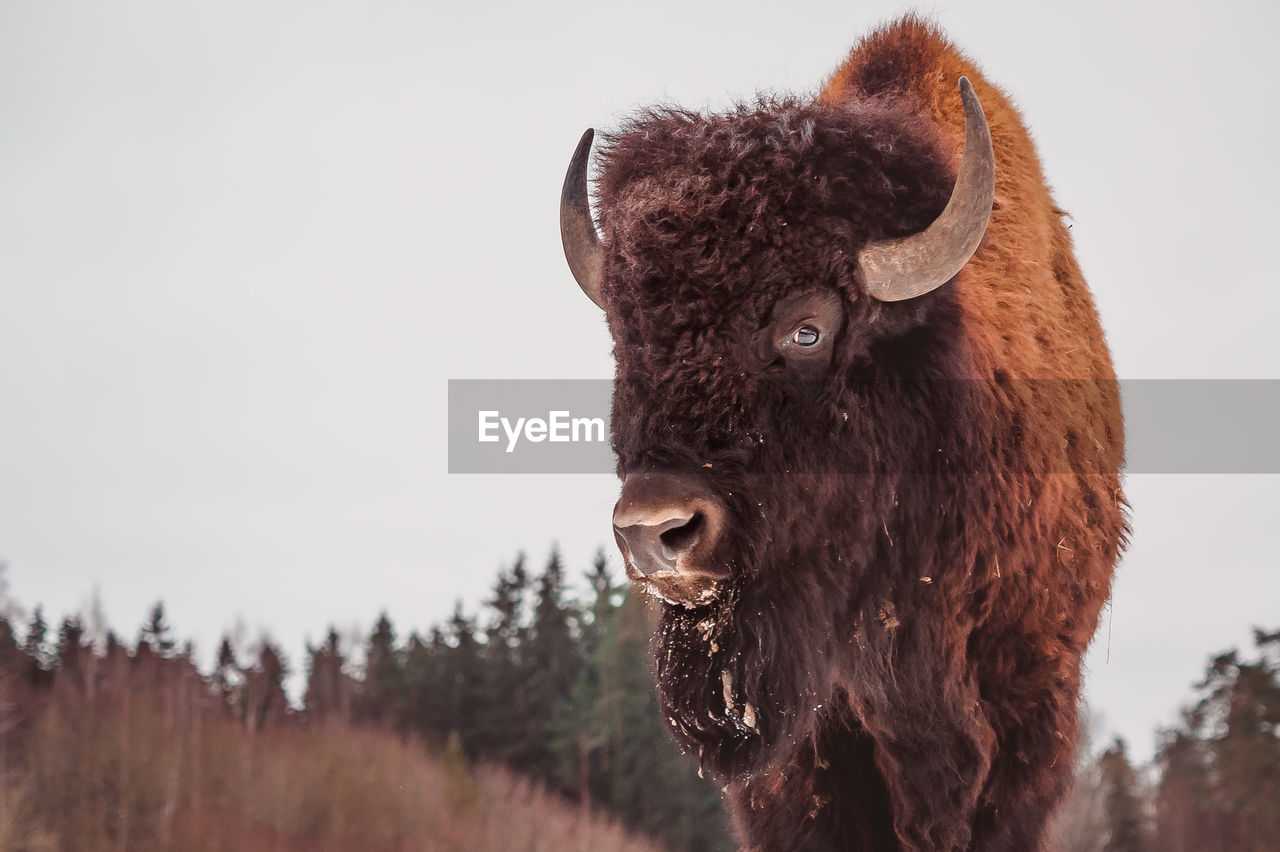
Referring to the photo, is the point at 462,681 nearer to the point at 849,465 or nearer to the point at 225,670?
the point at 225,670

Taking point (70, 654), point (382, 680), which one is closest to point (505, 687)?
point (382, 680)

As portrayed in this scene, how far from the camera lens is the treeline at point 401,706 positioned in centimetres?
2166

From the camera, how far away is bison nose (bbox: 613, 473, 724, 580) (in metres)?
3.49

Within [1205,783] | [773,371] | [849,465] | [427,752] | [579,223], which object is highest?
[579,223]

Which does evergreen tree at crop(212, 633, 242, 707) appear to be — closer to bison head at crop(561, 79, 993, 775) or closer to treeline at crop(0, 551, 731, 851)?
treeline at crop(0, 551, 731, 851)

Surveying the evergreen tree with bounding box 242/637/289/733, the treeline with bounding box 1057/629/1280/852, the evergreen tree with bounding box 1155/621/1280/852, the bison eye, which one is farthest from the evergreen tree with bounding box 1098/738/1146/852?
the bison eye

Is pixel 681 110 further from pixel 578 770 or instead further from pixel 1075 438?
pixel 578 770

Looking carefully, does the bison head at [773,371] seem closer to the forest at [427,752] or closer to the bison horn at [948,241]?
the bison horn at [948,241]

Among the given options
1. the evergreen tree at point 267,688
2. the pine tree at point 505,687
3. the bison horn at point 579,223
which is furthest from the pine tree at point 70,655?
the bison horn at point 579,223

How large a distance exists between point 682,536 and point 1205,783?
55.1 ft

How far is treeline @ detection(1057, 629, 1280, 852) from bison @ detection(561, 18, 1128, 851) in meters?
6.20

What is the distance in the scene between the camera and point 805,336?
390 centimetres

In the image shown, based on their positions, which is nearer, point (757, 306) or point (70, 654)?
point (757, 306)

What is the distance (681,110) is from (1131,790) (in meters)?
22.2
